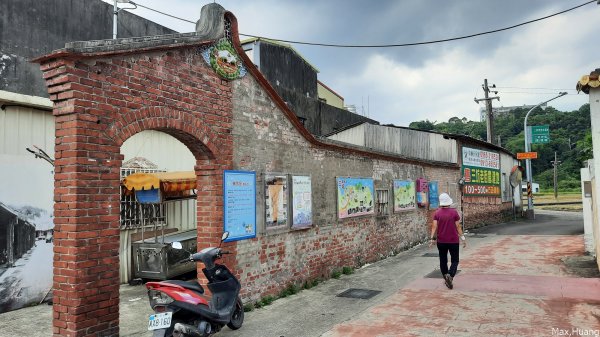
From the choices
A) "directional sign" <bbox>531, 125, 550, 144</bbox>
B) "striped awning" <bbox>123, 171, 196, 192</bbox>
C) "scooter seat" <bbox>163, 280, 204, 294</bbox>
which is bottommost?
"scooter seat" <bbox>163, 280, 204, 294</bbox>

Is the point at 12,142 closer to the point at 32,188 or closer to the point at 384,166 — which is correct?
the point at 32,188

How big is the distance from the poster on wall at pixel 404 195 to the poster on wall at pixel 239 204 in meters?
6.37

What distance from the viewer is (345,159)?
9766mm

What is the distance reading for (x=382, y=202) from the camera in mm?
11484

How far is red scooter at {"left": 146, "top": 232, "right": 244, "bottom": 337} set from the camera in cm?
446

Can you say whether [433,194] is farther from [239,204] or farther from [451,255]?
[239,204]

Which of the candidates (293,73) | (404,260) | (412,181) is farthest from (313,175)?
(293,73)

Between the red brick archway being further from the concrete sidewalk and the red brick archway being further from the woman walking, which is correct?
the woman walking

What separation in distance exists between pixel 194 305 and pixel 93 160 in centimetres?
193

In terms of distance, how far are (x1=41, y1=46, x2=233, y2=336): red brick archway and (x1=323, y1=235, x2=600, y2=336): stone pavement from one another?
282cm

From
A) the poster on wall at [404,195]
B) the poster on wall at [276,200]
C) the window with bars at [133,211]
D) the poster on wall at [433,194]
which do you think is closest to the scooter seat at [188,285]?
the poster on wall at [276,200]

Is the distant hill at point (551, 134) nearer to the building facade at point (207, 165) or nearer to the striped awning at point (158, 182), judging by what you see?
the building facade at point (207, 165)

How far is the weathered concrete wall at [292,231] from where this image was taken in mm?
6812

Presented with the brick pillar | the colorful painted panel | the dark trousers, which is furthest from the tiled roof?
the brick pillar
